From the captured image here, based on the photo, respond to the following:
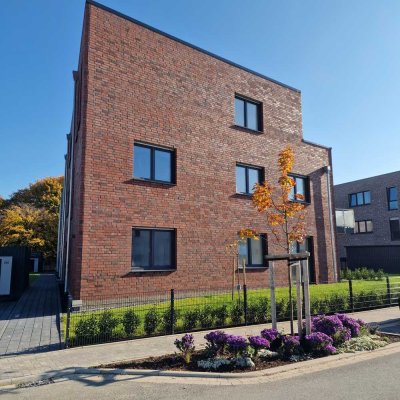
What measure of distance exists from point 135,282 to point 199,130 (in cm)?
682

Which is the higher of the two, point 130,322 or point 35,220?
point 35,220

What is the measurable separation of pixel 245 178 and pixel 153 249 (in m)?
5.99

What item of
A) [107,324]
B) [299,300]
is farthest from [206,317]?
[299,300]

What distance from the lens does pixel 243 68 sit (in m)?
18.2

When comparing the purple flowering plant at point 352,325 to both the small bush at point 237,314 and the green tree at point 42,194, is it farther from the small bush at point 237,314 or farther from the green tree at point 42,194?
the green tree at point 42,194

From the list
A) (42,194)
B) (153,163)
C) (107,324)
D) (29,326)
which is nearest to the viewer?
(107,324)

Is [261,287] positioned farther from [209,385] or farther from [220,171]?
[209,385]

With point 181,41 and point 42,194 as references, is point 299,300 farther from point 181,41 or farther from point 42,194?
point 42,194

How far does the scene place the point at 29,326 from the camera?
32.5 feet

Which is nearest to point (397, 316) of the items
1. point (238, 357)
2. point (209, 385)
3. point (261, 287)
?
point (261, 287)

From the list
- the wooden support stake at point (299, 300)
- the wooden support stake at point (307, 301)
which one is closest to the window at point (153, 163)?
the wooden support stake at point (299, 300)

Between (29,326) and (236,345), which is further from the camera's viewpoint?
(29,326)

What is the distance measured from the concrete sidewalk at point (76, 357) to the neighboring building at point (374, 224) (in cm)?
2928

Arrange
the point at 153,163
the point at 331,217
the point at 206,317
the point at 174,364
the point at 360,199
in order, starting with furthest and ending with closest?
the point at 360,199 → the point at 331,217 → the point at 153,163 → the point at 206,317 → the point at 174,364
